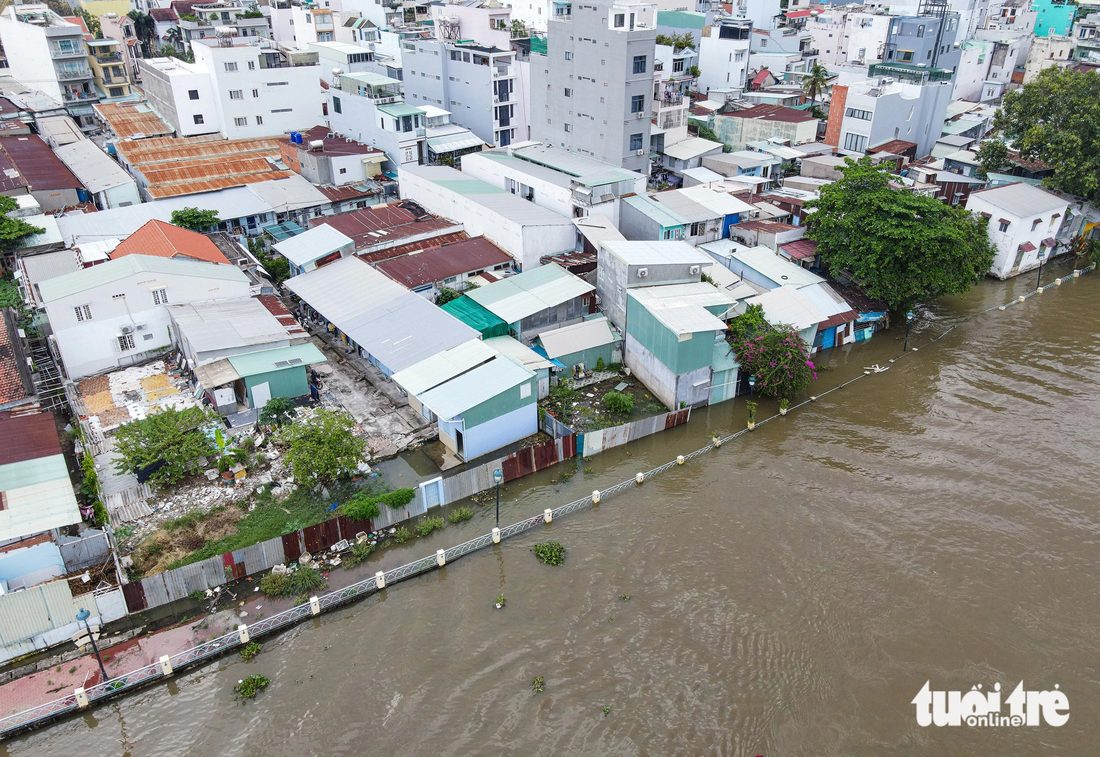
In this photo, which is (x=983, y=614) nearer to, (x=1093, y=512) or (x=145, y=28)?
(x=1093, y=512)

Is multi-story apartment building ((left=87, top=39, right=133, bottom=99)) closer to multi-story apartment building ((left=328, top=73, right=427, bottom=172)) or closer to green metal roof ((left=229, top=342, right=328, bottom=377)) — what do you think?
multi-story apartment building ((left=328, top=73, right=427, bottom=172))

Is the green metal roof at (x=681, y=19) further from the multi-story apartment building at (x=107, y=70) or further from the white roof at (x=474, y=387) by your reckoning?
the white roof at (x=474, y=387)

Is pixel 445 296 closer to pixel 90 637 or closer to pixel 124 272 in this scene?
pixel 124 272

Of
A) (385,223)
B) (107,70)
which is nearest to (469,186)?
(385,223)

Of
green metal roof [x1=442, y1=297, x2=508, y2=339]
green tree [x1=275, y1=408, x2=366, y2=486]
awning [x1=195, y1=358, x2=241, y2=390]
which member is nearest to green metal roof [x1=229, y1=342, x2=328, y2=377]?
awning [x1=195, y1=358, x2=241, y2=390]

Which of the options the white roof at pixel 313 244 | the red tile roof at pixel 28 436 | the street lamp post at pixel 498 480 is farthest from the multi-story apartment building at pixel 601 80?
the red tile roof at pixel 28 436

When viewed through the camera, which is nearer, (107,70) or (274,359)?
(274,359)
